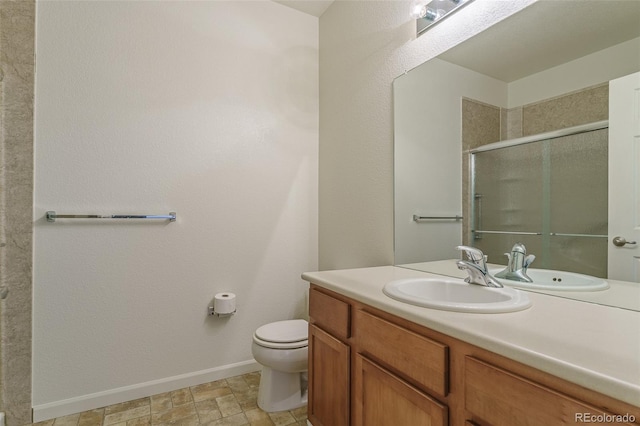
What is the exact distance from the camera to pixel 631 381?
0.54 m

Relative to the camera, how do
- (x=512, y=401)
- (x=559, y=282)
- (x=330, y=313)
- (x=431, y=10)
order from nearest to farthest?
1. (x=512, y=401)
2. (x=559, y=282)
3. (x=330, y=313)
4. (x=431, y=10)

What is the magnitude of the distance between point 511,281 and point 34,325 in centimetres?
229

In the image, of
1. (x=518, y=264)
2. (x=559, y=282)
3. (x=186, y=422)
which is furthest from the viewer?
(x=186, y=422)

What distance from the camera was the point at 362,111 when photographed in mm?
2078

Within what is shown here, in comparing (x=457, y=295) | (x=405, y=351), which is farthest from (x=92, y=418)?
(x=457, y=295)

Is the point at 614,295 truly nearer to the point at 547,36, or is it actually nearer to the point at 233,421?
the point at 547,36

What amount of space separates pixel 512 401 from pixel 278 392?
1411 millimetres

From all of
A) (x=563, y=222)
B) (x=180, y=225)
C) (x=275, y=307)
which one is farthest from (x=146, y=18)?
(x=563, y=222)

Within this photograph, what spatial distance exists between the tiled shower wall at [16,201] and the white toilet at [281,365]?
1.18m

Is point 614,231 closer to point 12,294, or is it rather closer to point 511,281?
point 511,281

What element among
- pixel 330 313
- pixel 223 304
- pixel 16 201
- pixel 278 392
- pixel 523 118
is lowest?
pixel 278 392

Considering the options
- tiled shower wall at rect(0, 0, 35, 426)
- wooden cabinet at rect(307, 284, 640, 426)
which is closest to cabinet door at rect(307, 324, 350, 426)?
wooden cabinet at rect(307, 284, 640, 426)

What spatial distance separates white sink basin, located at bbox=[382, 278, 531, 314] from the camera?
37.1 inches

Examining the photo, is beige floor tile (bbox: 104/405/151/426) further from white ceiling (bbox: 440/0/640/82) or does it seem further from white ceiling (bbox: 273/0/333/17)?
white ceiling (bbox: 273/0/333/17)
